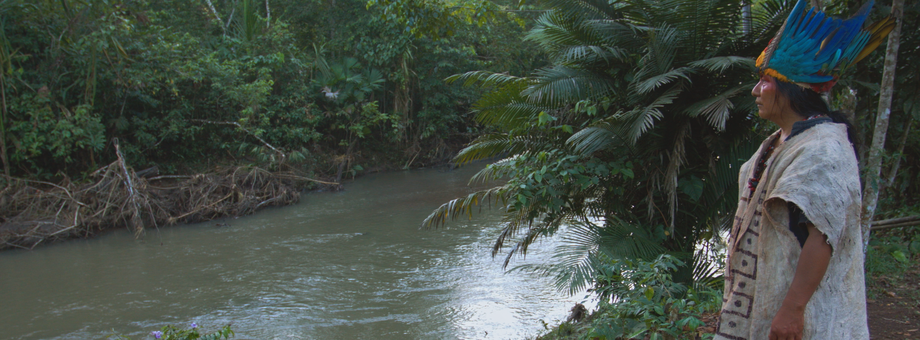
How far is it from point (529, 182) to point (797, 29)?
119 inches

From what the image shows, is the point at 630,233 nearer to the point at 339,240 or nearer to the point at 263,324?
the point at 263,324

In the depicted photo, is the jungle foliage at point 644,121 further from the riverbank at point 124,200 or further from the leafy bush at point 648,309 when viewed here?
the riverbank at point 124,200

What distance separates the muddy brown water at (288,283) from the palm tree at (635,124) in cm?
139

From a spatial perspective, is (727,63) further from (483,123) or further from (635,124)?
(483,123)

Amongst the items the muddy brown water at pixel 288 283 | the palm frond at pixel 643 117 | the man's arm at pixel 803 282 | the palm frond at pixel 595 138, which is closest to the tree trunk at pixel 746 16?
the palm frond at pixel 643 117

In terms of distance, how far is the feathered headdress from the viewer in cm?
164

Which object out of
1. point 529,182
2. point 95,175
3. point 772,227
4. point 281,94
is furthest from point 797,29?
point 281,94

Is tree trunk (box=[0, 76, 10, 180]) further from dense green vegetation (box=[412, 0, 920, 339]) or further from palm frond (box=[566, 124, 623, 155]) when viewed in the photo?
palm frond (box=[566, 124, 623, 155])

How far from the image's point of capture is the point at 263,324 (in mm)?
6156

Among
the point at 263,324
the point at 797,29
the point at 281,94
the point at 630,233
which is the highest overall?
the point at 281,94

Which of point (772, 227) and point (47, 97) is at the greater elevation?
point (47, 97)

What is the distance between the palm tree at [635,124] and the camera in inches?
180

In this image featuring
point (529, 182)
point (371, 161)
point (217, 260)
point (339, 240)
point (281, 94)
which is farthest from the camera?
point (371, 161)

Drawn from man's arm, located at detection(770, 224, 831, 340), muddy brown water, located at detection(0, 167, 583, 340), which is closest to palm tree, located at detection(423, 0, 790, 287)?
muddy brown water, located at detection(0, 167, 583, 340)
